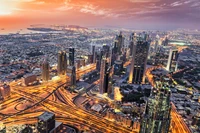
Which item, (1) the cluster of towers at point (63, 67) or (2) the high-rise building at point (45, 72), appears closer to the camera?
(1) the cluster of towers at point (63, 67)

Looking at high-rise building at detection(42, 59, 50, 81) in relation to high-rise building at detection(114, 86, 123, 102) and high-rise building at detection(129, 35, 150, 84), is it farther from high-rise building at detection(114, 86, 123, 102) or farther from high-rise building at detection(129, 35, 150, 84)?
high-rise building at detection(129, 35, 150, 84)

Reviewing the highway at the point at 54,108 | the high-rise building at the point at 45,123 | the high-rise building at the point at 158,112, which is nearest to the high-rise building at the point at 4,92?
the highway at the point at 54,108

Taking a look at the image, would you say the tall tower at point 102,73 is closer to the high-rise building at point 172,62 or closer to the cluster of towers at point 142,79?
the cluster of towers at point 142,79

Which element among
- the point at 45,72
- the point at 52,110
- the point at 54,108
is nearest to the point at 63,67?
A: the point at 45,72

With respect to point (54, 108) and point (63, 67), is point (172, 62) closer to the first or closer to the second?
point (63, 67)

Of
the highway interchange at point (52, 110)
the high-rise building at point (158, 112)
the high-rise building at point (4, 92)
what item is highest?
the high-rise building at point (158, 112)

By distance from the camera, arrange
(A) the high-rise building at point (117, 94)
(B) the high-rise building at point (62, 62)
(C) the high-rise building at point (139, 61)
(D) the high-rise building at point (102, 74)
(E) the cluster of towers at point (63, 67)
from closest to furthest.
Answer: (D) the high-rise building at point (102, 74) < (A) the high-rise building at point (117, 94) < (E) the cluster of towers at point (63, 67) < (C) the high-rise building at point (139, 61) < (B) the high-rise building at point (62, 62)

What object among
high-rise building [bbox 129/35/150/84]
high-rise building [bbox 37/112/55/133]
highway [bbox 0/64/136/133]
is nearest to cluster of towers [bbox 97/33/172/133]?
high-rise building [bbox 129/35/150/84]
